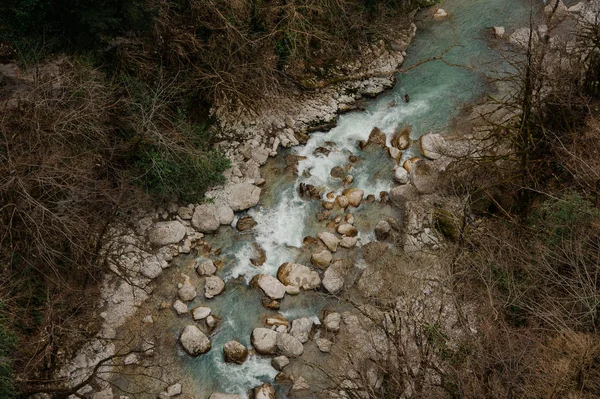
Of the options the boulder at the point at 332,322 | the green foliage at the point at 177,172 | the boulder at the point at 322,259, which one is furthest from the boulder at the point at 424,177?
the green foliage at the point at 177,172

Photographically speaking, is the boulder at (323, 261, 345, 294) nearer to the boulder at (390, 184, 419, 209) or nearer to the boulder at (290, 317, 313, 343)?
the boulder at (290, 317, 313, 343)

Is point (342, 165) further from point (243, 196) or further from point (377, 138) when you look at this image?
point (243, 196)

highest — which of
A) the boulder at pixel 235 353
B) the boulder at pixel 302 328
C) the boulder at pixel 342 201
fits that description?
the boulder at pixel 342 201

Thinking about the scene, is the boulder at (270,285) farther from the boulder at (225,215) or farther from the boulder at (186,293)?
the boulder at (225,215)

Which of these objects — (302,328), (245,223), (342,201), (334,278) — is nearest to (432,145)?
(342,201)

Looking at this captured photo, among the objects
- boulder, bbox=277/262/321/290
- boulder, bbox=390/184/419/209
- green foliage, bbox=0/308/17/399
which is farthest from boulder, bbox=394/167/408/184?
green foliage, bbox=0/308/17/399
